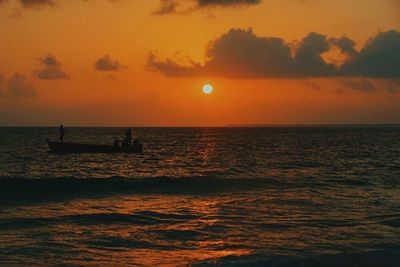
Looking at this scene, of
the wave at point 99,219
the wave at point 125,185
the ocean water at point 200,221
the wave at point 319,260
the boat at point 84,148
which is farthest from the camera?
the boat at point 84,148

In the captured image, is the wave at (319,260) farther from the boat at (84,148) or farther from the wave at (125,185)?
the boat at (84,148)

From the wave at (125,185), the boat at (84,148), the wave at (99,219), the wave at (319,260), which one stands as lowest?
the wave at (125,185)

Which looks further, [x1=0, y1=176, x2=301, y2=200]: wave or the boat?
the boat

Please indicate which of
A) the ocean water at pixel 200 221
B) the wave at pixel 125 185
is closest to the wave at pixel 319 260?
the ocean water at pixel 200 221

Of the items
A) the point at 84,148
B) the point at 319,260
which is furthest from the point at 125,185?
the point at 84,148

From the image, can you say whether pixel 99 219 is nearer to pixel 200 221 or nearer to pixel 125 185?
pixel 200 221

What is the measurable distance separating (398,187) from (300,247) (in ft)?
54.5

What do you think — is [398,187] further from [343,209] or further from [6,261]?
[6,261]

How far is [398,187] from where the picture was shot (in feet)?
91.4

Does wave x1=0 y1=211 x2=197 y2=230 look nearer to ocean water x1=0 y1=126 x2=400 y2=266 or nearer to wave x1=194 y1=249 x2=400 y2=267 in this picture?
ocean water x1=0 y1=126 x2=400 y2=266

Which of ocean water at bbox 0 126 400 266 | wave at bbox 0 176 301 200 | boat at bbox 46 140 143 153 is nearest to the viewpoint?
ocean water at bbox 0 126 400 266

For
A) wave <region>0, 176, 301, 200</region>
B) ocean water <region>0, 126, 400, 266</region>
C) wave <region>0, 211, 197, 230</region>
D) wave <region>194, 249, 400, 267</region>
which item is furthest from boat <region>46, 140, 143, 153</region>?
wave <region>194, 249, 400, 267</region>

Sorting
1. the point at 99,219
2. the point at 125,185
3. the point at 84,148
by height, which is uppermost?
the point at 84,148

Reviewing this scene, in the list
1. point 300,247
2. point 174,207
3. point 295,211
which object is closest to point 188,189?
point 174,207
